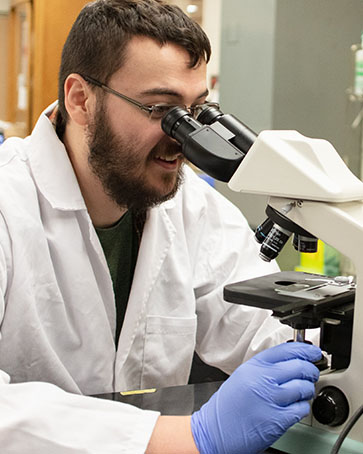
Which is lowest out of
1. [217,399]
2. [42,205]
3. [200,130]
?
[217,399]

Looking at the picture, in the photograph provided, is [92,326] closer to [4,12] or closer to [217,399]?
[217,399]

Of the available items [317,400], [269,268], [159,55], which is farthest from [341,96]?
[317,400]

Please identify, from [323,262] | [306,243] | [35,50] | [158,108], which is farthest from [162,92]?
[35,50]

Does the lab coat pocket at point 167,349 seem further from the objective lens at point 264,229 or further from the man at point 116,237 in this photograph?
the objective lens at point 264,229

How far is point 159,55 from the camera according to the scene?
1.36 metres

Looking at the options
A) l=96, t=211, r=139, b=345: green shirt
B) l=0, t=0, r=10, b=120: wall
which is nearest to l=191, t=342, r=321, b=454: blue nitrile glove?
A: l=96, t=211, r=139, b=345: green shirt

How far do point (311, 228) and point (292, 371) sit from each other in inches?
8.7

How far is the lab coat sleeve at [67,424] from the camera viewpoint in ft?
3.14

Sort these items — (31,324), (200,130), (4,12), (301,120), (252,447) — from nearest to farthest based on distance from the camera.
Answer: (252,447) → (200,130) → (31,324) → (301,120) → (4,12)

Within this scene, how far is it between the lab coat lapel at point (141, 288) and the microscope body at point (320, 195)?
0.54m

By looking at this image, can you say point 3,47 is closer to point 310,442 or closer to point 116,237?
point 116,237

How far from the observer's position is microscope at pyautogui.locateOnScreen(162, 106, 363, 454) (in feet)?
3.01

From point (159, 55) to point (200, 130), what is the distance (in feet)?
1.12

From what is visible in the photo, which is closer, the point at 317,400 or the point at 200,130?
the point at 317,400
